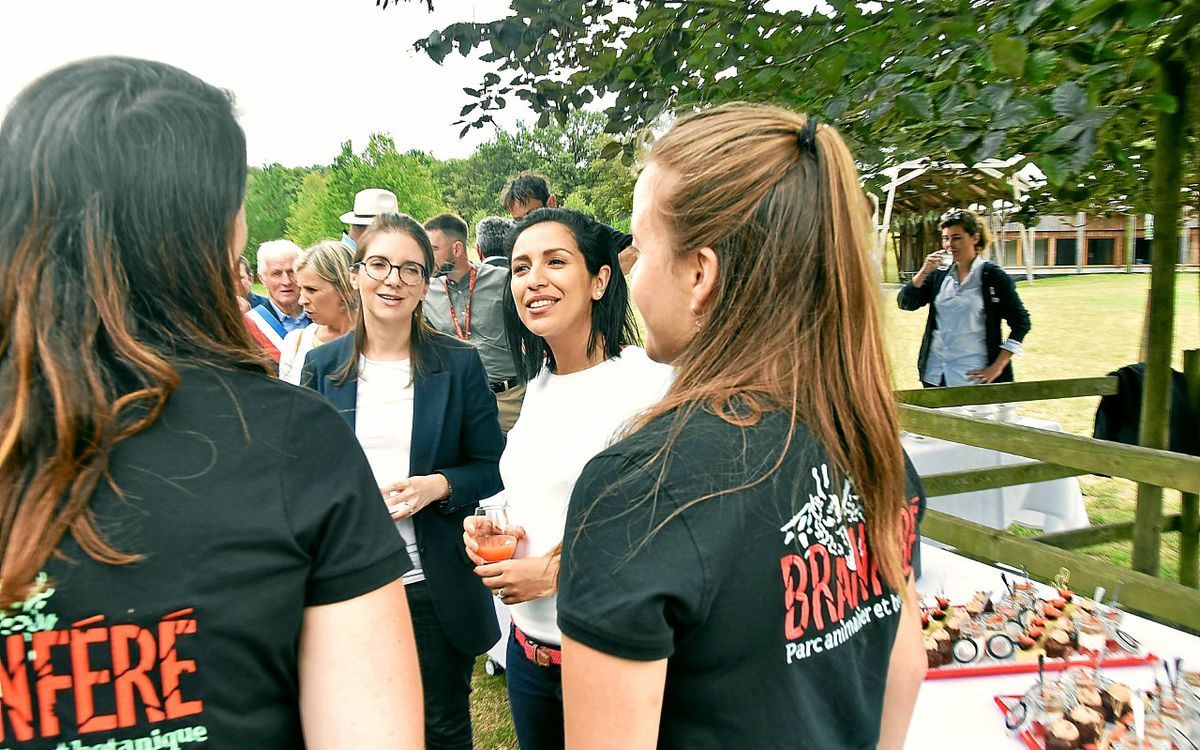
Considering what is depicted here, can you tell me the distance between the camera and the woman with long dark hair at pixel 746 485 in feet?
2.69

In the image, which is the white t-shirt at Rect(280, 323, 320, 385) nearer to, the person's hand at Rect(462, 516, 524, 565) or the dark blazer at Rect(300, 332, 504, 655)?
the dark blazer at Rect(300, 332, 504, 655)

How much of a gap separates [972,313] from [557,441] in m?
4.62

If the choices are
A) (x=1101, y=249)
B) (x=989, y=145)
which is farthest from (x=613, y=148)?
(x=1101, y=249)

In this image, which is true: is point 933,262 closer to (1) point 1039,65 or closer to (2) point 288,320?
(1) point 1039,65

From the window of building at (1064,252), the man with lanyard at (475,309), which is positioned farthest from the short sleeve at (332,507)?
the window of building at (1064,252)

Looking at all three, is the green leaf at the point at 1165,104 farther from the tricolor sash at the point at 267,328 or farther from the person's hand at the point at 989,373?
the tricolor sash at the point at 267,328

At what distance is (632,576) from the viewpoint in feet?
2.62

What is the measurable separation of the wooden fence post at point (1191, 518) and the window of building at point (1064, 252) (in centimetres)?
5280

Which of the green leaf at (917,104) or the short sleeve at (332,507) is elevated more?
the green leaf at (917,104)

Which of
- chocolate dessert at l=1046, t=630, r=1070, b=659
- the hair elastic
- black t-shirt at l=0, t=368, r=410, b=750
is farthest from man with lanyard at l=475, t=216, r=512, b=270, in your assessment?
black t-shirt at l=0, t=368, r=410, b=750

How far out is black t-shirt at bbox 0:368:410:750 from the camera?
75cm

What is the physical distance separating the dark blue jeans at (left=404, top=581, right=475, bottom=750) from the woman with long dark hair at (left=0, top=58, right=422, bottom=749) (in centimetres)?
135

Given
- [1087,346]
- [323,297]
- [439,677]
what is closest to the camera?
[439,677]

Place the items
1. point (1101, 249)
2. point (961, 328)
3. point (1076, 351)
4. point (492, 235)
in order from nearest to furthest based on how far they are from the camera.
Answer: point (961, 328) → point (492, 235) → point (1076, 351) → point (1101, 249)
